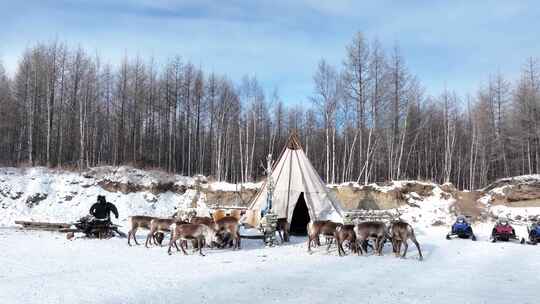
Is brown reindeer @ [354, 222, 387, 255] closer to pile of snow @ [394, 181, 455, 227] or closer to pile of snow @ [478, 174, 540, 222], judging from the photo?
pile of snow @ [394, 181, 455, 227]

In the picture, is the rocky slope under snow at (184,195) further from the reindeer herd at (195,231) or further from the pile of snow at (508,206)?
the reindeer herd at (195,231)

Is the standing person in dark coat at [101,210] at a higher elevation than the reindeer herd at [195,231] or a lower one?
higher

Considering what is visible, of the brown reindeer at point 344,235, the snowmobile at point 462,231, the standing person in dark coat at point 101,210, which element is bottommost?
the snowmobile at point 462,231

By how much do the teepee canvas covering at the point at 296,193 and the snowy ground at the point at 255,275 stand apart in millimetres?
3773

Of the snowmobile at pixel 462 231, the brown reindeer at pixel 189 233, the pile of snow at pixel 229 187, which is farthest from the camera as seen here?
the pile of snow at pixel 229 187

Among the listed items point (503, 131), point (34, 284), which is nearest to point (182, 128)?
point (503, 131)

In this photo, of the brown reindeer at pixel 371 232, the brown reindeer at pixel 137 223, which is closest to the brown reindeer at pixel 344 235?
the brown reindeer at pixel 371 232

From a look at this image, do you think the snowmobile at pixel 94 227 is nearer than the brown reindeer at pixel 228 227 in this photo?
No

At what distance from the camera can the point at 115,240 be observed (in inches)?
637

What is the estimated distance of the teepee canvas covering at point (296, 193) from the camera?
18938 millimetres

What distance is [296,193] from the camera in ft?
63.6

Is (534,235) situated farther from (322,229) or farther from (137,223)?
(137,223)

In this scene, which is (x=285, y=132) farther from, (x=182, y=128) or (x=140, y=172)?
(x=140, y=172)

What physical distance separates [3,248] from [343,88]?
2736cm
